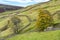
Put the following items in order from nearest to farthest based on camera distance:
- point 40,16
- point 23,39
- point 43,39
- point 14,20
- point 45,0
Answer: point 43,39 → point 23,39 → point 40,16 → point 14,20 → point 45,0

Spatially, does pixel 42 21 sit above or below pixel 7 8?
above

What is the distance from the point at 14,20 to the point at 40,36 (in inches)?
672

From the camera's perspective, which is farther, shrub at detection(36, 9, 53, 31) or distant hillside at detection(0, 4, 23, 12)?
distant hillside at detection(0, 4, 23, 12)

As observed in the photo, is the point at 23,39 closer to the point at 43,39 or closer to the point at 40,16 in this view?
the point at 43,39

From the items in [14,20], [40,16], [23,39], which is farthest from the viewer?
[14,20]

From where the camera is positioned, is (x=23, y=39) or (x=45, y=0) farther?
(x=45, y=0)

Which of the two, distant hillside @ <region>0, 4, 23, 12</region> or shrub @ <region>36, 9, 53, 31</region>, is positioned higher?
shrub @ <region>36, 9, 53, 31</region>

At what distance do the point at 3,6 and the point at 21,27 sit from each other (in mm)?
67496

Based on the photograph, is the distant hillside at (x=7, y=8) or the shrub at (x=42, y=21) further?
the distant hillside at (x=7, y=8)

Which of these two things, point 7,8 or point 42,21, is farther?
point 7,8

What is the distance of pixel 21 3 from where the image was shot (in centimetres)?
12394

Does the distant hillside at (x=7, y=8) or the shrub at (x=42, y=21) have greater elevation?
the shrub at (x=42, y=21)

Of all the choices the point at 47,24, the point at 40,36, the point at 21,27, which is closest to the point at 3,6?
the point at 21,27

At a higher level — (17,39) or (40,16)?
(40,16)
